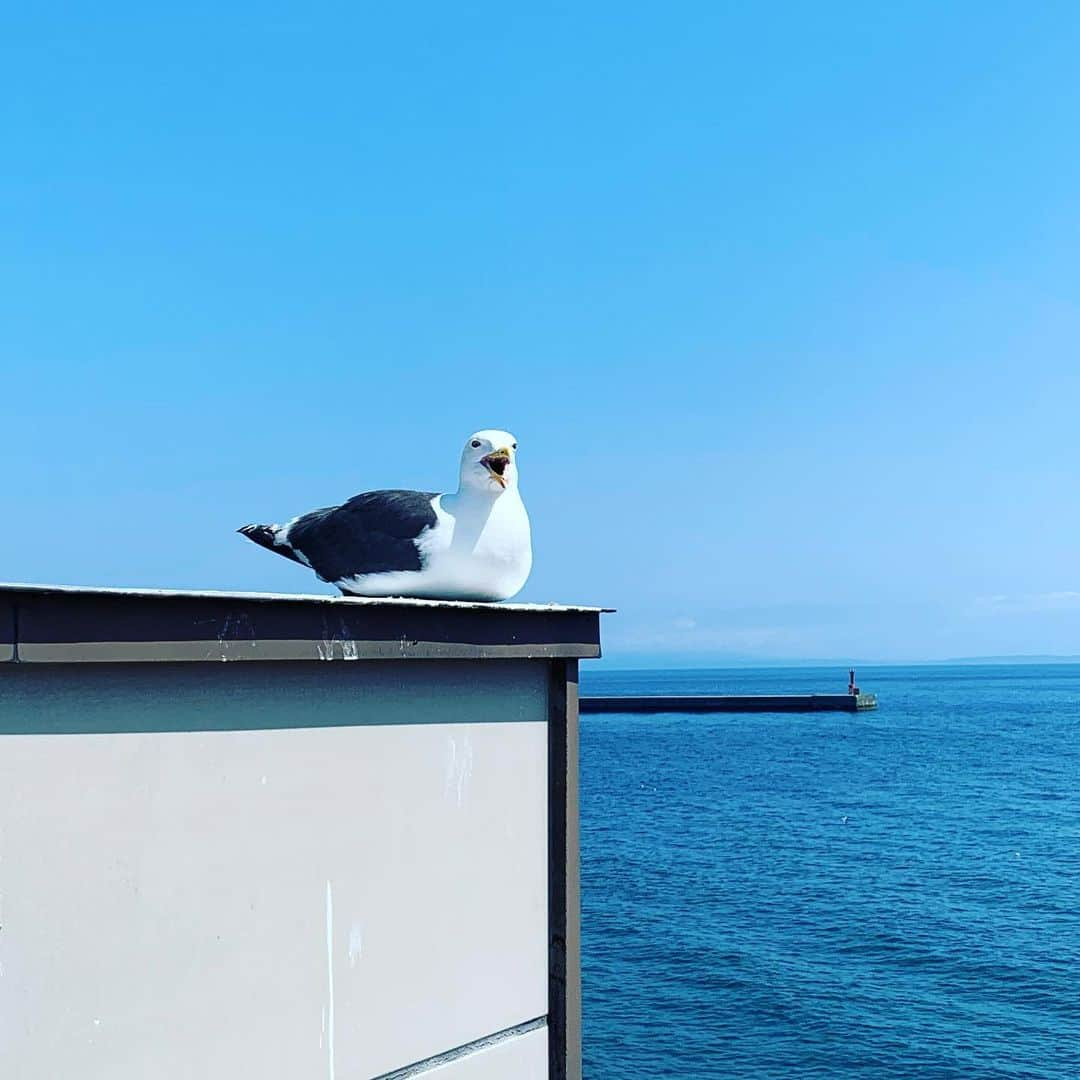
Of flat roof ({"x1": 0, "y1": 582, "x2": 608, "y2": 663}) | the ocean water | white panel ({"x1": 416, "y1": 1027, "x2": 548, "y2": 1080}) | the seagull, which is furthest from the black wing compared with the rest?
the ocean water

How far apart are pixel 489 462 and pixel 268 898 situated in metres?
2.00

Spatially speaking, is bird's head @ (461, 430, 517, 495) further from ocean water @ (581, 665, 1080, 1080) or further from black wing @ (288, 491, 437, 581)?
ocean water @ (581, 665, 1080, 1080)

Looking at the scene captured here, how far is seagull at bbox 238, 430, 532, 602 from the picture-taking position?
4.64 meters

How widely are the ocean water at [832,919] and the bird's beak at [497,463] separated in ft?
66.9

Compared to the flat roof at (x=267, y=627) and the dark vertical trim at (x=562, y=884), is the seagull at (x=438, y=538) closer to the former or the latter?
the flat roof at (x=267, y=627)

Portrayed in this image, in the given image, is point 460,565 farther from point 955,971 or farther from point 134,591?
point 955,971

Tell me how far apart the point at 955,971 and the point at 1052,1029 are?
422cm

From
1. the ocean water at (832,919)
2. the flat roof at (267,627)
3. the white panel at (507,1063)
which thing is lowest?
→ the ocean water at (832,919)

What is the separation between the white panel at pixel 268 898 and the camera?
3096mm

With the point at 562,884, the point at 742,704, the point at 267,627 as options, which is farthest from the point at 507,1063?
the point at 742,704

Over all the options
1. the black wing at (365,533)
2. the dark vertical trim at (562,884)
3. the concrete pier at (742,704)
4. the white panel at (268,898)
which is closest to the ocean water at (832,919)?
the dark vertical trim at (562,884)

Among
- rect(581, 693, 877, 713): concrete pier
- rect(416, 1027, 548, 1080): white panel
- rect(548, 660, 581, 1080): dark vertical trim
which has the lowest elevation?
rect(581, 693, 877, 713): concrete pier

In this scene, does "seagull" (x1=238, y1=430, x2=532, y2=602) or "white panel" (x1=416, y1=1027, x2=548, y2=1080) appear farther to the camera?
"seagull" (x1=238, y1=430, x2=532, y2=602)

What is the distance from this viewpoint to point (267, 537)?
17.9 feet
